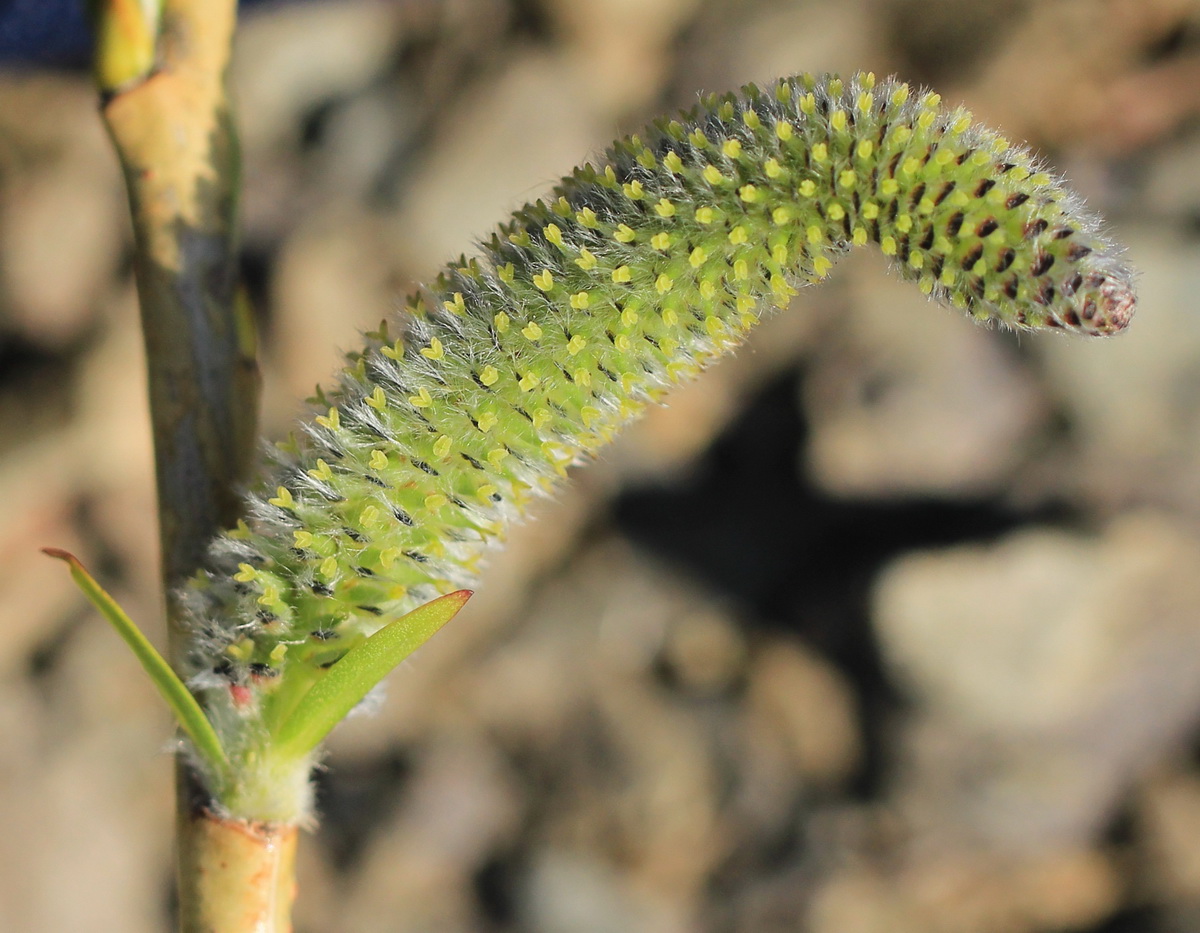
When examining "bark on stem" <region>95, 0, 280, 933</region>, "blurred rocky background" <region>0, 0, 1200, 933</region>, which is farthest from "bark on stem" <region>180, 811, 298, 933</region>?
"blurred rocky background" <region>0, 0, 1200, 933</region>

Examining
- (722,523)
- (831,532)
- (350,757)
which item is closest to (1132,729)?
(831,532)

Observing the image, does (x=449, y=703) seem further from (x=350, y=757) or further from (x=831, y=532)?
(x=831, y=532)

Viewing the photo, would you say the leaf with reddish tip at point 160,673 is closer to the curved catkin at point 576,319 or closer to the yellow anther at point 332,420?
the curved catkin at point 576,319

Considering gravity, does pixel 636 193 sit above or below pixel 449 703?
A: below

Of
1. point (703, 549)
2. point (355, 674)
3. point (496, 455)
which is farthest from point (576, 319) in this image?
point (703, 549)

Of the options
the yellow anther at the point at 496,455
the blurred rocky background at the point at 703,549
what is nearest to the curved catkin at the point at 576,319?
the yellow anther at the point at 496,455

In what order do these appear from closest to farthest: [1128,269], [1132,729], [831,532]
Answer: [1128,269], [1132,729], [831,532]

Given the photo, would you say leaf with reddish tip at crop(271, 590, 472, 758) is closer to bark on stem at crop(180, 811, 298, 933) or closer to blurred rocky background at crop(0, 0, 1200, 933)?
bark on stem at crop(180, 811, 298, 933)
